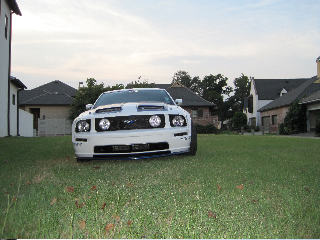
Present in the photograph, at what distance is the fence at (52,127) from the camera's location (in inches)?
1214

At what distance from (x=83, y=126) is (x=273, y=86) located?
138 ft

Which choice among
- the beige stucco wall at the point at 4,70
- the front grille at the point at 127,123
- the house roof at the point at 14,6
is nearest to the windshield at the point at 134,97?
the front grille at the point at 127,123

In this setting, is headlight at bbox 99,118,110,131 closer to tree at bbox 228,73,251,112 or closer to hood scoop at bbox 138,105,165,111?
hood scoop at bbox 138,105,165,111

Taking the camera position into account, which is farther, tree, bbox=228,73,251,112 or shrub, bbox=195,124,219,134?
tree, bbox=228,73,251,112

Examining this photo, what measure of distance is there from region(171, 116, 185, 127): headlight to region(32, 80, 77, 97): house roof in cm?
3884

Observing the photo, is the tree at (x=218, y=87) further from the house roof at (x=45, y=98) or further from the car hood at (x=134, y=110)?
the car hood at (x=134, y=110)

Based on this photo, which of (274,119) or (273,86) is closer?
(274,119)

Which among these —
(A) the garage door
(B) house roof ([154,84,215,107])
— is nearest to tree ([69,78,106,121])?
(B) house roof ([154,84,215,107])

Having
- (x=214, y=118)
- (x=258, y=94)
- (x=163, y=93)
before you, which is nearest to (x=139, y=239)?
(x=163, y=93)

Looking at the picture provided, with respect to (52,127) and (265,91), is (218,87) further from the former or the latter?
(52,127)

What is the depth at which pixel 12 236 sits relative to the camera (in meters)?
2.08

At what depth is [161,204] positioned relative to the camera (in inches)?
107

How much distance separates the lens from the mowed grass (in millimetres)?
2154

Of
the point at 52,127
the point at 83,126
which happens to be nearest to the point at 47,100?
the point at 52,127
